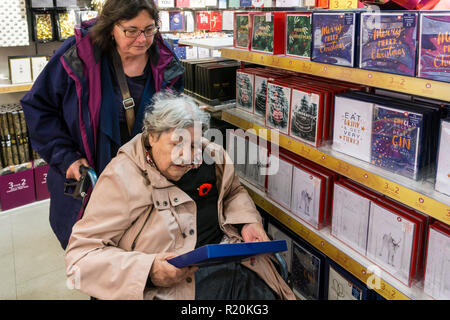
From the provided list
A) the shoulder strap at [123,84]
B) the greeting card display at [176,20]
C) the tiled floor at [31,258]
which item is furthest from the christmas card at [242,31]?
the greeting card display at [176,20]

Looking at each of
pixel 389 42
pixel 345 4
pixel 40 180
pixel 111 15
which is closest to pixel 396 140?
pixel 389 42

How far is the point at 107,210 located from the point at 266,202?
118 cm

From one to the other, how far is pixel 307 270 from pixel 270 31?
142 centimetres

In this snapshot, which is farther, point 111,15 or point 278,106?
point 278,106

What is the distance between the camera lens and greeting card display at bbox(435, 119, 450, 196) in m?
1.50

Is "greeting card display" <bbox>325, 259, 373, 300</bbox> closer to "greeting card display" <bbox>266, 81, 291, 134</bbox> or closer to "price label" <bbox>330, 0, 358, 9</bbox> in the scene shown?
"greeting card display" <bbox>266, 81, 291, 134</bbox>

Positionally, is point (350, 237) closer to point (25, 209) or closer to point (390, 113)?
point (390, 113)

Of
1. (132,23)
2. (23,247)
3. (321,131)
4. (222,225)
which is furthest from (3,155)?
(321,131)

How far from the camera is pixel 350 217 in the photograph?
2027 millimetres

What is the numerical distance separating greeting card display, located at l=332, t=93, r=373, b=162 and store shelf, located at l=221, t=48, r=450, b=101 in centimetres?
13

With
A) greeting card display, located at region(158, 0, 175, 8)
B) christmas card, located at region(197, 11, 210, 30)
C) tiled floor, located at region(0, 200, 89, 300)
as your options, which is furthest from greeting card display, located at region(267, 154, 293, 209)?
christmas card, located at region(197, 11, 210, 30)

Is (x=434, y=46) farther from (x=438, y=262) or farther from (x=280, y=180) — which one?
(x=280, y=180)

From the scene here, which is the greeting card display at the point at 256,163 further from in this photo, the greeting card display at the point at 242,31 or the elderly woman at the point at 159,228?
the elderly woman at the point at 159,228

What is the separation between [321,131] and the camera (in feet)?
6.92
